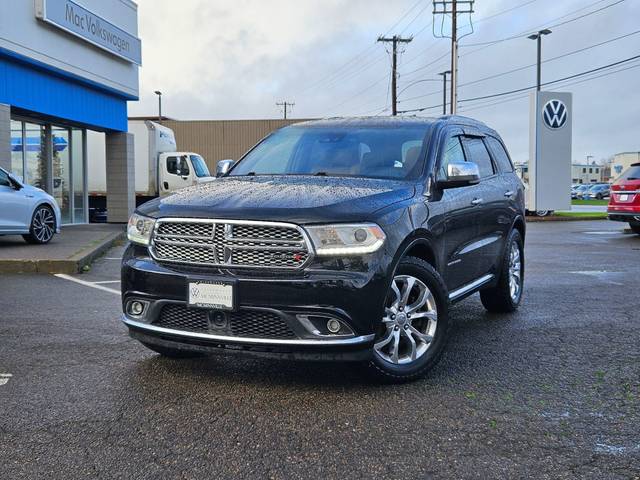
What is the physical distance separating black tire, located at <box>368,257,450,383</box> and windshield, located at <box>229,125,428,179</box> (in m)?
0.82

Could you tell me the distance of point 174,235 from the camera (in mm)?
4387

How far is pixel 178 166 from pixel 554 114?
14.2 metres

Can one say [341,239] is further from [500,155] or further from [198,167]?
[198,167]

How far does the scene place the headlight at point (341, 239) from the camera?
4102 mm

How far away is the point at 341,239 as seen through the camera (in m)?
4.13

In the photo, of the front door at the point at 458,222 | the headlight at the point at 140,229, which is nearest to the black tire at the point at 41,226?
the headlight at the point at 140,229

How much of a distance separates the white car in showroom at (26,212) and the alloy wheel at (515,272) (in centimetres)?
856

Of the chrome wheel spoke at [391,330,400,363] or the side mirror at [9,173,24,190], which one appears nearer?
the chrome wheel spoke at [391,330,400,363]

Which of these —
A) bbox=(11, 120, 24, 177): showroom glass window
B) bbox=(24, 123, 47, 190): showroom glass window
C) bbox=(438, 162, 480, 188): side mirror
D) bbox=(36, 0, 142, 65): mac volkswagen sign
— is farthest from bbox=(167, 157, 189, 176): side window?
bbox=(438, 162, 480, 188): side mirror

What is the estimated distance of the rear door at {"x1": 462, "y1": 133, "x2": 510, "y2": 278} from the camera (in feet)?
19.9

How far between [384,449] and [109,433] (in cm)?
140

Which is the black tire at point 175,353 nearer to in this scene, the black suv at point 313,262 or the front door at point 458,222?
the black suv at point 313,262

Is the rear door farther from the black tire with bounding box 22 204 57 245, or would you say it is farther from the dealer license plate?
the black tire with bounding box 22 204 57 245

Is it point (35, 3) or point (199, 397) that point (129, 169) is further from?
point (199, 397)
